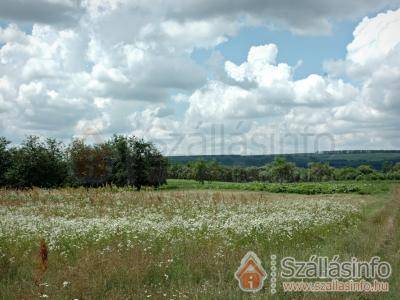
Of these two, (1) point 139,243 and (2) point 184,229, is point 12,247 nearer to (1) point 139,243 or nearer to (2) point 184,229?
(1) point 139,243

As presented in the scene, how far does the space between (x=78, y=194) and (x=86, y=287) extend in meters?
19.0


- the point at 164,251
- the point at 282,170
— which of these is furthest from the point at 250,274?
the point at 282,170

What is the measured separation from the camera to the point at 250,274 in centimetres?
890

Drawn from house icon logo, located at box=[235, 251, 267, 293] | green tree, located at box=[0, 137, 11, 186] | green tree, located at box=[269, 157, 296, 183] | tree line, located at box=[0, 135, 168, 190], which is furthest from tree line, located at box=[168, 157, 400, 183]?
house icon logo, located at box=[235, 251, 267, 293]

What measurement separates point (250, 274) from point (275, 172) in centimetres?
8630

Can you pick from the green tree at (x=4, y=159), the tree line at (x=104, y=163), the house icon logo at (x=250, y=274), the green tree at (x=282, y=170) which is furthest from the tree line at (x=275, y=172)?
the house icon logo at (x=250, y=274)

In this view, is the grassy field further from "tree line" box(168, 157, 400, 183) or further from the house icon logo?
"tree line" box(168, 157, 400, 183)

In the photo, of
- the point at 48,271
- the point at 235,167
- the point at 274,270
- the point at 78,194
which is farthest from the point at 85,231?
the point at 235,167

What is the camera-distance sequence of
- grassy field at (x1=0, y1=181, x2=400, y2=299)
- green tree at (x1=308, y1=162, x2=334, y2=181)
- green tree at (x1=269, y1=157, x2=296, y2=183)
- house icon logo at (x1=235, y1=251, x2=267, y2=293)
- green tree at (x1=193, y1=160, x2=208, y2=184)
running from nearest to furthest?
grassy field at (x1=0, y1=181, x2=400, y2=299) < house icon logo at (x1=235, y1=251, x2=267, y2=293) < green tree at (x1=269, y1=157, x2=296, y2=183) < green tree at (x1=308, y1=162, x2=334, y2=181) < green tree at (x1=193, y1=160, x2=208, y2=184)

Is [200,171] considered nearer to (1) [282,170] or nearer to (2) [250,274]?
(1) [282,170]

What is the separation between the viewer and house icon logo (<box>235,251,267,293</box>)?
832 cm

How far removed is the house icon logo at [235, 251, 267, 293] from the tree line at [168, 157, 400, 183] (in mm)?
63071

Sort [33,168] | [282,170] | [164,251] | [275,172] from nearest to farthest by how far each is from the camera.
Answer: [164,251]
[33,168]
[282,170]
[275,172]

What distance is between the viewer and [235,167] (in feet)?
400
